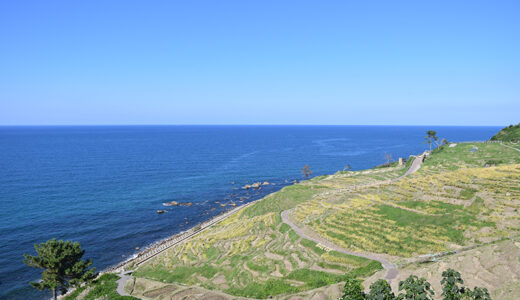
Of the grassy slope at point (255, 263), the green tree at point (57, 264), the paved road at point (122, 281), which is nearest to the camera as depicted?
the grassy slope at point (255, 263)

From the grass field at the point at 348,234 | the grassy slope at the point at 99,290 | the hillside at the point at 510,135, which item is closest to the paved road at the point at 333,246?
the grass field at the point at 348,234

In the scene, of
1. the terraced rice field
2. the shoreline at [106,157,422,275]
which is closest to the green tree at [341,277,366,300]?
the terraced rice field

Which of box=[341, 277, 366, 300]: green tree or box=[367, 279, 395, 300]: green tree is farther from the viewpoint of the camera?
box=[341, 277, 366, 300]: green tree

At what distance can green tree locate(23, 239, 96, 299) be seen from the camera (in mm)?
45031

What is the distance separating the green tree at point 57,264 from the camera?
4503 centimetres

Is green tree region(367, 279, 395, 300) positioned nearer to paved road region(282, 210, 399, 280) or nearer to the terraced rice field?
paved road region(282, 210, 399, 280)

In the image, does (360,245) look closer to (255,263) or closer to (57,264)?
(255,263)

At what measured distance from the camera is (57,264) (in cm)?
4550

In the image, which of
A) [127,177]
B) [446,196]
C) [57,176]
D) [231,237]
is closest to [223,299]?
[231,237]

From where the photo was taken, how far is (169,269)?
5419 centimetres

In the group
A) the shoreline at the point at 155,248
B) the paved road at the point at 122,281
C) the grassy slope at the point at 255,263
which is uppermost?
the grassy slope at the point at 255,263

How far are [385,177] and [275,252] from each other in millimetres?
55584

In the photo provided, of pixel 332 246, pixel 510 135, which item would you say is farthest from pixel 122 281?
pixel 510 135

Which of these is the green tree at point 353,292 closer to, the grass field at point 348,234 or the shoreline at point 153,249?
the grass field at point 348,234
